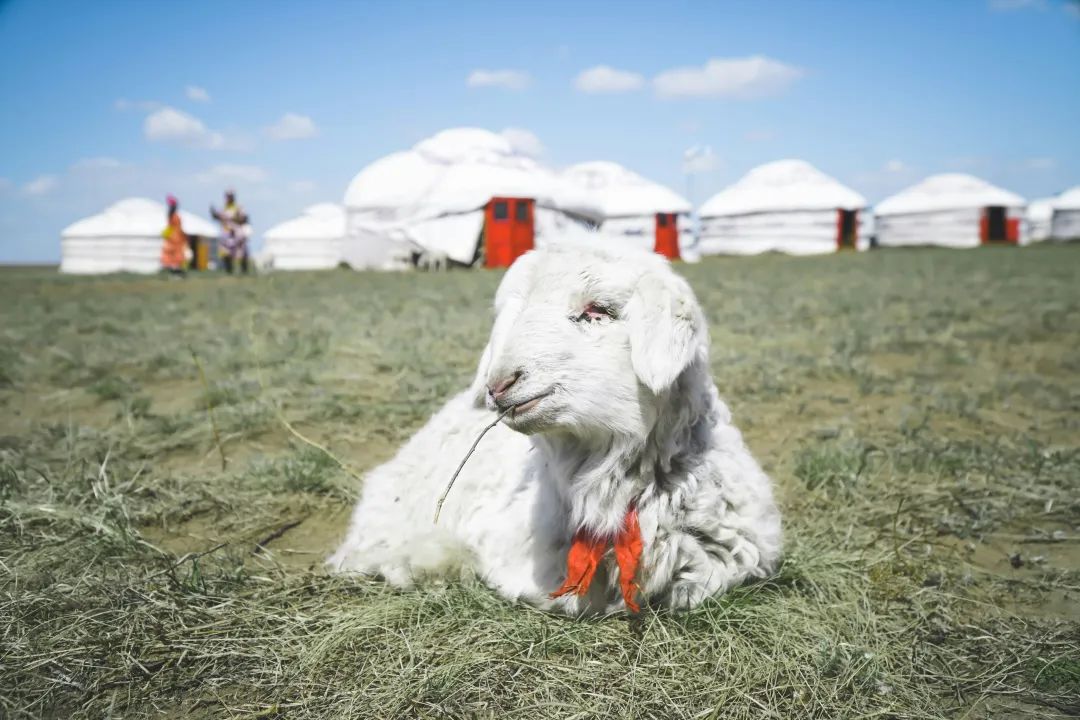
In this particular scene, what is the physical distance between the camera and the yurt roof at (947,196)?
110ft

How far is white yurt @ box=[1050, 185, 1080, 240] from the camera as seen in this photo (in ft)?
114

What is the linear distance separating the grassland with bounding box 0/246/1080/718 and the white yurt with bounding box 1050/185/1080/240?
118 feet

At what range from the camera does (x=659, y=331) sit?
78.8 inches

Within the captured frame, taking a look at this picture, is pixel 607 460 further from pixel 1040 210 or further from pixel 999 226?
pixel 1040 210

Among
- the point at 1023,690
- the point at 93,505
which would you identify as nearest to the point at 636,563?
the point at 1023,690

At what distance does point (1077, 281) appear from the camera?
13.2 m

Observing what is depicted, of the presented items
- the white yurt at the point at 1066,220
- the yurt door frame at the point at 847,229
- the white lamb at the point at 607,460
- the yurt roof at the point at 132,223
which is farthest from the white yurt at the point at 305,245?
the white yurt at the point at 1066,220

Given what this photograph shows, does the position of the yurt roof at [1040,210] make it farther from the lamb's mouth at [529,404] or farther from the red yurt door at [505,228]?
the lamb's mouth at [529,404]

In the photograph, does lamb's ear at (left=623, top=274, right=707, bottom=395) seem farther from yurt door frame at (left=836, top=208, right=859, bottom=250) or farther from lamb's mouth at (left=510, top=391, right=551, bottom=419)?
yurt door frame at (left=836, top=208, right=859, bottom=250)

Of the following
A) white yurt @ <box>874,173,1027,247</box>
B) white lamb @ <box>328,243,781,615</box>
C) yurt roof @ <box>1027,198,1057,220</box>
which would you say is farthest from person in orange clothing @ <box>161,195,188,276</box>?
yurt roof @ <box>1027,198,1057,220</box>

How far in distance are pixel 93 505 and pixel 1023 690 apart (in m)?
3.68

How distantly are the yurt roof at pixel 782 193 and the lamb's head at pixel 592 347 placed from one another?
32.3 metres

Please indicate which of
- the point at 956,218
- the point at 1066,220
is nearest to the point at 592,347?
the point at 956,218

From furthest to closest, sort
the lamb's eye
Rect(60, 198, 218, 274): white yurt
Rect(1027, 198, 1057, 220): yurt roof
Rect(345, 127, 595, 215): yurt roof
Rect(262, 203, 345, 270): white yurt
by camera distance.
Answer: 1. Rect(1027, 198, 1057, 220): yurt roof
2. Rect(262, 203, 345, 270): white yurt
3. Rect(60, 198, 218, 274): white yurt
4. Rect(345, 127, 595, 215): yurt roof
5. the lamb's eye
